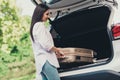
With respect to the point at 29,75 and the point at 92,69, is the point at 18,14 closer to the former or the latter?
the point at 29,75

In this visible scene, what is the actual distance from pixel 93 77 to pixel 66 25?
125 cm

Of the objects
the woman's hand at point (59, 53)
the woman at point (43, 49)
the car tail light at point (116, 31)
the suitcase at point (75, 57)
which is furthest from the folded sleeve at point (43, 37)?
the car tail light at point (116, 31)

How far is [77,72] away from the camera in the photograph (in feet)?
16.4

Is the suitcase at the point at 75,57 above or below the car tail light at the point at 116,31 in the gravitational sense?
below

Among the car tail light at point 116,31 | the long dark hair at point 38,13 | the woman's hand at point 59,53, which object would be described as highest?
the long dark hair at point 38,13

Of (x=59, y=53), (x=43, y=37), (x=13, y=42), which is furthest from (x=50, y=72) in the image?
(x=13, y=42)

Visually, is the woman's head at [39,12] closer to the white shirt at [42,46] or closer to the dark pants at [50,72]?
the white shirt at [42,46]

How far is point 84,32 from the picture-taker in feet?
19.2

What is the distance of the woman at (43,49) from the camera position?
5.01m

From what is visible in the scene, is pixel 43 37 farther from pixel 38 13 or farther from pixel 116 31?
pixel 116 31

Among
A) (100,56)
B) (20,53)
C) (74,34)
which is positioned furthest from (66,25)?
(20,53)

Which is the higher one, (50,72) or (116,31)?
(116,31)

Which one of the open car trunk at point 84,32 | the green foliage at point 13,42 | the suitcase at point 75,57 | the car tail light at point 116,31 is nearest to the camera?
the car tail light at point 116,31

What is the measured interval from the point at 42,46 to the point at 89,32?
1016mm
